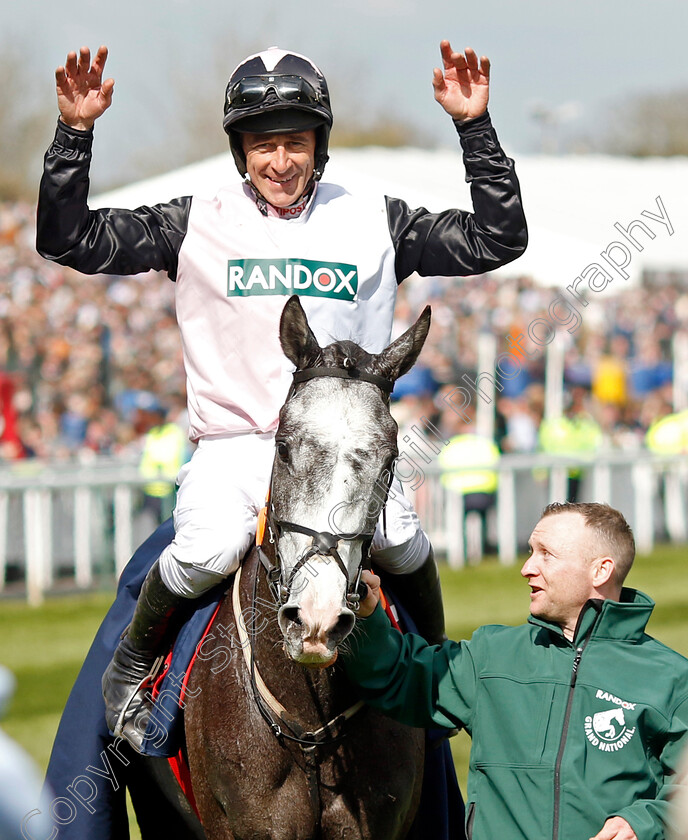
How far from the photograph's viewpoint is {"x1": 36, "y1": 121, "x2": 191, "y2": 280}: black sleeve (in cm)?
368

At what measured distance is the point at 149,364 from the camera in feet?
50.6

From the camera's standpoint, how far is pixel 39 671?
30.1 feet

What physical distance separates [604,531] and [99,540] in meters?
8.93

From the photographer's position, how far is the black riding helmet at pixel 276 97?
3832 millimetres

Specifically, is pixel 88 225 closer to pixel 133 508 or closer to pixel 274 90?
pixel 274 90

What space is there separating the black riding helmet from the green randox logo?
1.33ft

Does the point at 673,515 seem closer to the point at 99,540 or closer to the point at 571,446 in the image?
the point at 571,446

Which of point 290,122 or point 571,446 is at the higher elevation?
point 290,122

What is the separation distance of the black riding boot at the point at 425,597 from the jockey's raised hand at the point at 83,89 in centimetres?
169

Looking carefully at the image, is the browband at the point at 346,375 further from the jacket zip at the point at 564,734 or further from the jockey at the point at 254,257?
the jacket zip at the point at 564,734

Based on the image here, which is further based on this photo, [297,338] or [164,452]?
[164,452]

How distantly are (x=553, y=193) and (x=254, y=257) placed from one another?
1022cm

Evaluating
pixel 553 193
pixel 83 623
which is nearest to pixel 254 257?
pixel 83 623

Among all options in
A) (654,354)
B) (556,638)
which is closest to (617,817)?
(556,638)
